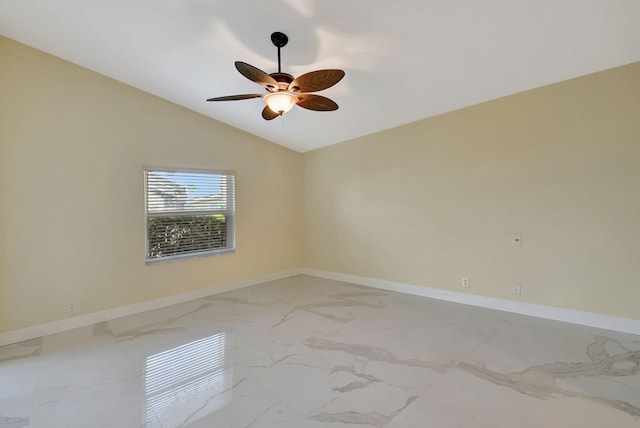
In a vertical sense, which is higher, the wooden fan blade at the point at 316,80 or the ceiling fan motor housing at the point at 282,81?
the ceiling fan motor housing at the point at 282,81

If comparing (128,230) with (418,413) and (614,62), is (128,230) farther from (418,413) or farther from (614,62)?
(614,62)

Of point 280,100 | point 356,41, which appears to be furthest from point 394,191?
point 280,100

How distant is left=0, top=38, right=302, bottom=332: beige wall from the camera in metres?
3.05

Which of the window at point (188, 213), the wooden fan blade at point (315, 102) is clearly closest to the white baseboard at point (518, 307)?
the window at point (188, 213)

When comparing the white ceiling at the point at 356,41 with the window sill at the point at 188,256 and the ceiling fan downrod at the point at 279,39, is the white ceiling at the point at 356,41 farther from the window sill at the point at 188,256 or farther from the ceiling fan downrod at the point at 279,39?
the window sill at the point at 188,256

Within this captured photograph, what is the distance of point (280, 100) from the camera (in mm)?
2584

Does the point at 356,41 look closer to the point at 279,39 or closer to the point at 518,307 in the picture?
the point at 279,39

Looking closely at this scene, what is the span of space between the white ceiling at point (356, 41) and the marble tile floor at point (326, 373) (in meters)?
2.51

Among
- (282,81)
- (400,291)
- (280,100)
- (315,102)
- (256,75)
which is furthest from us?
(400,291)

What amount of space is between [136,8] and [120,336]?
9.59 feet

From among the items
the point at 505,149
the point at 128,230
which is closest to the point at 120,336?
the point at 128,230

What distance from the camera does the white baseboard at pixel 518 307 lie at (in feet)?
10.1

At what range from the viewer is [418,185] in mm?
4359

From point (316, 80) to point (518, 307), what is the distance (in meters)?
3.29
